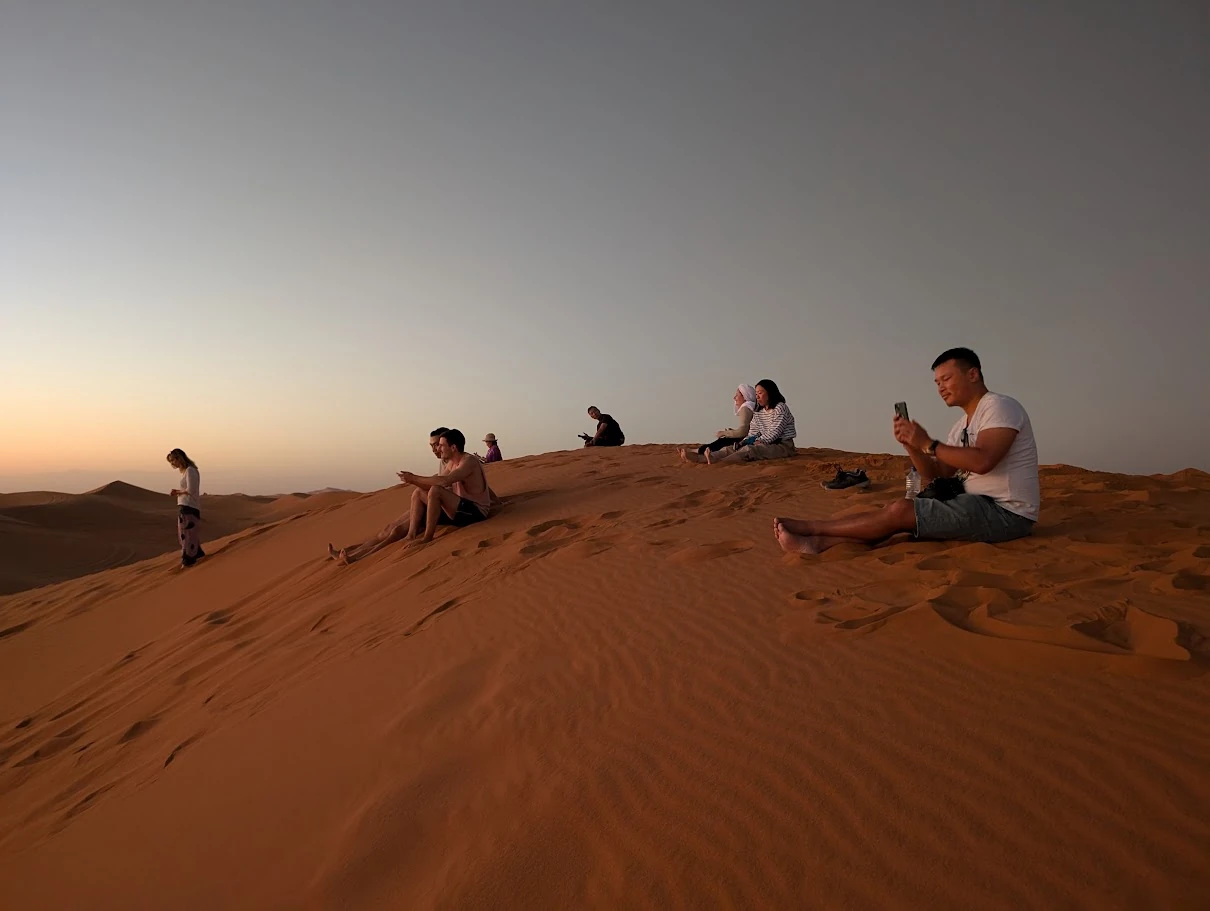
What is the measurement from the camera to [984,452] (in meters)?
4.39

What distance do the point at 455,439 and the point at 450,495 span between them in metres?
0.65

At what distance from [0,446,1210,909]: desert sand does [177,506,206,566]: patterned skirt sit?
5.24 metres

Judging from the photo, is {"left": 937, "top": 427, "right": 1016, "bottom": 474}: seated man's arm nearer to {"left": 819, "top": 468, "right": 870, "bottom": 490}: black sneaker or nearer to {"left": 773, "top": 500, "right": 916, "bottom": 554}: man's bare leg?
{"left": 773, "top": 500, "right": 916, "bottom": 554}: man's bare leg

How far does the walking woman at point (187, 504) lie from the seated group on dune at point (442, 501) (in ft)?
12.0

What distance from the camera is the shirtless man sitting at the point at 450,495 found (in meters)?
8.02

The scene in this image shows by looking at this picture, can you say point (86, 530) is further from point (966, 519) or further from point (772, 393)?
point (966, 519)

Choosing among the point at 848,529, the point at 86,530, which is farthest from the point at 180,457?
the point at 86,530

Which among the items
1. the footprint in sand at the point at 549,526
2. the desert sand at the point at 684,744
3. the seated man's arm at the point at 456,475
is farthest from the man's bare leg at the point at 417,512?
the desert sand at the point at 684,744

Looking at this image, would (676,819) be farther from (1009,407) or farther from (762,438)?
(762,438)

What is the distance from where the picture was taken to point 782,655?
3400 millimetres

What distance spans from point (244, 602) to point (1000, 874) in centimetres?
818

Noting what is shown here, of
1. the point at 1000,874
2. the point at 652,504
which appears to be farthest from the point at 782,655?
the point at 652,504

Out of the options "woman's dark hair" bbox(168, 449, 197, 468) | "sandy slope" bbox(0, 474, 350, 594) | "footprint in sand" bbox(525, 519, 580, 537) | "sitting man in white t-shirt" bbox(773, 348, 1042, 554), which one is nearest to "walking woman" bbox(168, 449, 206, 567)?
"woman's dark hair" bbox(168, 449, 197, 468)

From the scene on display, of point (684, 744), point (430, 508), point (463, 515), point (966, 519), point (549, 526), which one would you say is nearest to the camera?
point (684, 744)
